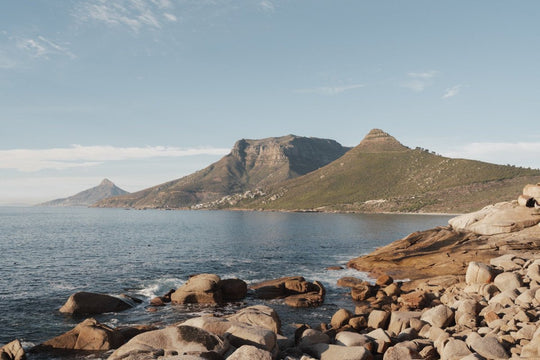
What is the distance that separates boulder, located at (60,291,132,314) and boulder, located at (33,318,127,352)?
7830mm

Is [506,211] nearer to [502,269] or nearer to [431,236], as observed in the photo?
[431,236]

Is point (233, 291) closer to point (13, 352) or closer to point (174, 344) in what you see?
point (13, 352)

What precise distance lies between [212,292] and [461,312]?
22.7 metres

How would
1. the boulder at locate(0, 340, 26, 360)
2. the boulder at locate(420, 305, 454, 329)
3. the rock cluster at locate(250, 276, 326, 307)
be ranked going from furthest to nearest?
1. the rock cluster at locate(250, 276, 326, 307)
2. the boulder at locate(420, 305, 454, 329)
3. the boulder at locate(0, 340, 26, 360)

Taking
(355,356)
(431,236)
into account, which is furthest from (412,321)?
(431,236)

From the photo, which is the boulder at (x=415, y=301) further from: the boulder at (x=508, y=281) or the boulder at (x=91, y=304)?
the boulder at (x=91, y=304)

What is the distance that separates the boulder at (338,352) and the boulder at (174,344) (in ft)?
17.2

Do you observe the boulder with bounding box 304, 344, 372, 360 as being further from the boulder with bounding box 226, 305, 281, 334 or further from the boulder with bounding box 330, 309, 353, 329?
the boulder with bounding box 330, 309, 353, 329

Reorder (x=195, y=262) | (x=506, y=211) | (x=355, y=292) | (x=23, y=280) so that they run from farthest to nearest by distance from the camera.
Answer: (x=195, y=262) < (x=506, y=211) < (x=23, y=280) < (x=355, y=292)

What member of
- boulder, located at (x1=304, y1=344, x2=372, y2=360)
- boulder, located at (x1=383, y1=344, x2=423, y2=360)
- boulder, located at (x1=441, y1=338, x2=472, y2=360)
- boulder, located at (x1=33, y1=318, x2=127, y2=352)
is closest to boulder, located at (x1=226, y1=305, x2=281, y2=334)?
boulder, located at (x1=304, y1=344, x2=372, y2=360)

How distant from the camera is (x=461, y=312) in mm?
24938

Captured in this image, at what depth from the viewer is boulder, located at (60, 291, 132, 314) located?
106 feet

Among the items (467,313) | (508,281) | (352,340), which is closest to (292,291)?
(467,313)

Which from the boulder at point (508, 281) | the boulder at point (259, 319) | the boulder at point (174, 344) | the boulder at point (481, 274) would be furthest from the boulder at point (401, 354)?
the boulder at point (481, 274)
